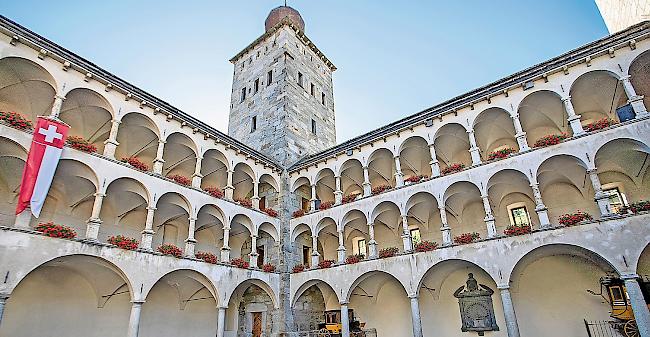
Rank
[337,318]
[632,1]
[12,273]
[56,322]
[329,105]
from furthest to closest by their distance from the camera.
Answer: [329,105]
[337,318]
[632,1]
[56,322]
[12,273]

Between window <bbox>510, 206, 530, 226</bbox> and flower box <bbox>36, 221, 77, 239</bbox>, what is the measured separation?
1799cm

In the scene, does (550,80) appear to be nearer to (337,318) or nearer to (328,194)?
(328,194)

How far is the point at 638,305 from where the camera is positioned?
1113 cm

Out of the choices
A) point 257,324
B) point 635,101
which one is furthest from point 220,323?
point 635,101

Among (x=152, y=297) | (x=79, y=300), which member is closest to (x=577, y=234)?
(x=152, y=297)

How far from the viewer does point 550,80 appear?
14.6m

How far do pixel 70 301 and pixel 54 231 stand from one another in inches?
185

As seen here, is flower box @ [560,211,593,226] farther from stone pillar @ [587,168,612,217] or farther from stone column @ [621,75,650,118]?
stone column @ [621,75,650,118]

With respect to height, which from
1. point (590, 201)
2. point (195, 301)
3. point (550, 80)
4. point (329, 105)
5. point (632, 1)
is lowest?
point (195, 301)

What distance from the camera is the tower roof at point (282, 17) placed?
2880 centimetres

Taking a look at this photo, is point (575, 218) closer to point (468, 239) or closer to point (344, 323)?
point (468, 239)

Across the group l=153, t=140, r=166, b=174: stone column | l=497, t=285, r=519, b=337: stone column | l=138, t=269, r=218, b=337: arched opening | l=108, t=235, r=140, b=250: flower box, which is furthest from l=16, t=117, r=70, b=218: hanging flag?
l=497, t=285, r=519, b=337: stone column

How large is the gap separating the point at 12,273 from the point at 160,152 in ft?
21.9

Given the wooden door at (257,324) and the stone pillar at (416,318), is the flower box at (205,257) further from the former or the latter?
the stone pillar at (416,318)
